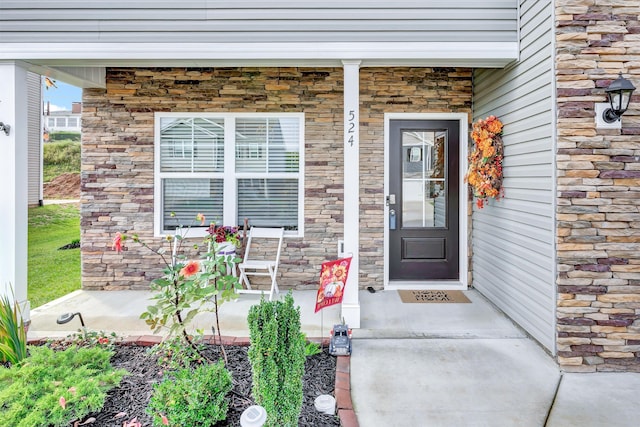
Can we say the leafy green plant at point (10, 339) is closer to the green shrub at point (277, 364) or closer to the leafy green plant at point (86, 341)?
the leafy green plant at point (86, 341)

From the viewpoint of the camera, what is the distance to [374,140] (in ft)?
15.1

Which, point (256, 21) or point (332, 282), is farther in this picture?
point (256, 21)

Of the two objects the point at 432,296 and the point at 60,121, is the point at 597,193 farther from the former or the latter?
the point at 60,121

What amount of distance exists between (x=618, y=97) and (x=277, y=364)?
288cm

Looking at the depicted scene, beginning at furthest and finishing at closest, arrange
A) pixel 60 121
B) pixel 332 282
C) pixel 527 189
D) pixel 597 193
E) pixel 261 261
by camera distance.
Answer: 1. pixel 60 121
2. pixel 261 261
3. pixel 527 189
4. pixel 332 282
5. pixel 597 193

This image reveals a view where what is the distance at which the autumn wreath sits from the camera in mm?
3764

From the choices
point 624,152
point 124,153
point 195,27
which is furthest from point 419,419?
point 124,153

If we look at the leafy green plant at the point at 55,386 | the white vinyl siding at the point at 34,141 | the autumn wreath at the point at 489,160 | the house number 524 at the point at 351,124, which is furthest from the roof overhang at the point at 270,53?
the white vinyl siding at the point at 34,141

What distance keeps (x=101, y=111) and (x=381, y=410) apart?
4.45 m

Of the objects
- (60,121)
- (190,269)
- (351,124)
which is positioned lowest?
(190,269)

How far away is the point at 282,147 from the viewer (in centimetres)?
468

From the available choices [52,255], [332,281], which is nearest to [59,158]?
[52,255]

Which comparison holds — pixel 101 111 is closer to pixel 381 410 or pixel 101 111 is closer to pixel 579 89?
pixel 381 410

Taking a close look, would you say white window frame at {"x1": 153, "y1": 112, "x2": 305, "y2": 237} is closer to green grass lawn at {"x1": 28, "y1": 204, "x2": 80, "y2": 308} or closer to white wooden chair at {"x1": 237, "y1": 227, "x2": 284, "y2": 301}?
white wooden chair at {"x1": 237, "y1": 227, "x2": 284, "y2": 301}
